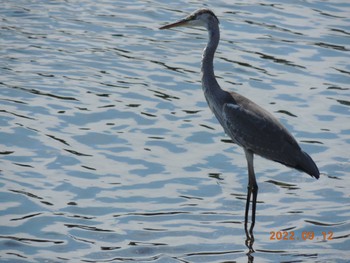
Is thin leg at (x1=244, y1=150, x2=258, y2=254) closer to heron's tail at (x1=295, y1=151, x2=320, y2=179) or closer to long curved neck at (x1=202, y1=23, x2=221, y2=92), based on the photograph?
heron's tail at (x1=295, y1=151, x2=320, y2=179)

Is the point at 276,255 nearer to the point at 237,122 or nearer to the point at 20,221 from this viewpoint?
the point at 237,122

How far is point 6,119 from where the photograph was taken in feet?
39.2

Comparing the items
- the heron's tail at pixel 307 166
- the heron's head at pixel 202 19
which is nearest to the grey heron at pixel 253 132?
the heron's tail at pixel 307 166

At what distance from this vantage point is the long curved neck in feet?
34.1

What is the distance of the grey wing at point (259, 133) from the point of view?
9.88 meters

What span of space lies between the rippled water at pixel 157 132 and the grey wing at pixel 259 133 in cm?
69

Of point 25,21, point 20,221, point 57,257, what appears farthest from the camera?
point 25,21

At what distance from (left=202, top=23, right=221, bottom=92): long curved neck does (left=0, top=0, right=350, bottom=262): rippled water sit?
3.97ft

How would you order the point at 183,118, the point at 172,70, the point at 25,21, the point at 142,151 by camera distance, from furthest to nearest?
the point at 25,21
the point at 172,70
the point at 183,118
the point at 142,151

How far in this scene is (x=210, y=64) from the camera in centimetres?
1046

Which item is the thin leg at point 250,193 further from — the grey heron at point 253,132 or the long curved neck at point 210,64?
the long curved neck at point 210,64

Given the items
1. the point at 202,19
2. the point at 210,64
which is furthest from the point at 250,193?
the point at 202,19

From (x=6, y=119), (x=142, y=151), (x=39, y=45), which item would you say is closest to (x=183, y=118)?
(x=142, y=151)

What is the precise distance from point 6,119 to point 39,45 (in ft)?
9.71
